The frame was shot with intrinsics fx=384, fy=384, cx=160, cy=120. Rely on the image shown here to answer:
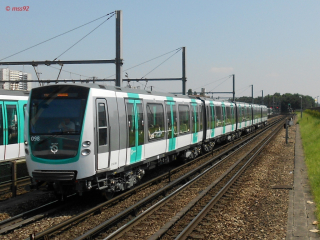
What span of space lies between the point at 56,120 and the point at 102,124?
105 centimetres

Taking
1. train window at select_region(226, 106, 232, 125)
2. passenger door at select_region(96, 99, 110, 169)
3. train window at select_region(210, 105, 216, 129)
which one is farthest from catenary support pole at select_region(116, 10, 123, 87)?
train window at select_region(226, 106, 232, 125)

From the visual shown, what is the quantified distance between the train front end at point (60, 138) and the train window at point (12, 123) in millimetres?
3634

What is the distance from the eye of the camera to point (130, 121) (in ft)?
34.4

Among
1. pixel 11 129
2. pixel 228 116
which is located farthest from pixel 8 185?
pixel 228 116

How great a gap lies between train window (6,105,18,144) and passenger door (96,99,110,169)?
4701 millimetres

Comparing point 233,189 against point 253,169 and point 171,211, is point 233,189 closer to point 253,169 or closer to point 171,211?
point 171,211

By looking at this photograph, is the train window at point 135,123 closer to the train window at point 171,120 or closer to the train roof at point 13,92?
the train window at point 171,120

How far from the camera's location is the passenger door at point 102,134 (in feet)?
29.0

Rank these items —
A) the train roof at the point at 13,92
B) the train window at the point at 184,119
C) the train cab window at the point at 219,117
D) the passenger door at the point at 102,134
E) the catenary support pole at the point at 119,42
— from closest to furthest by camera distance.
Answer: the passenger door at the point at 102,134 < the train roof at the point at 13,92 < the train window at the point at 184,119 < the catenary support pole at the point at 119,42 < the train cab window at the point at 219,117

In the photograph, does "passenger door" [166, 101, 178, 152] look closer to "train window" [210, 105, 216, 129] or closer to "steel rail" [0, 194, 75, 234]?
"steel rail" [0, 194, 75, 234]

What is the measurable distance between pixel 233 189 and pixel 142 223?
14.3 ft

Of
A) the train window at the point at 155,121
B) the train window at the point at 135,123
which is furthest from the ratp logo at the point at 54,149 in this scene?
the train window at the point at 155,121

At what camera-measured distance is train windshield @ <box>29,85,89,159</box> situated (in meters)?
8.61

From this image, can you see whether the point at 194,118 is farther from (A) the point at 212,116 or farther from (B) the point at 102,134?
(B) the point at 102,134
